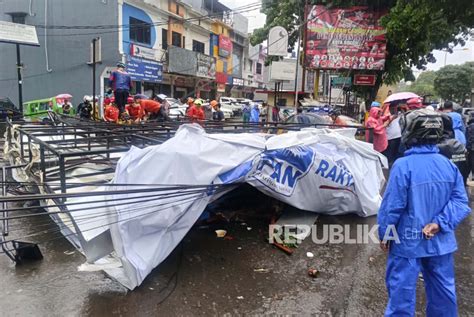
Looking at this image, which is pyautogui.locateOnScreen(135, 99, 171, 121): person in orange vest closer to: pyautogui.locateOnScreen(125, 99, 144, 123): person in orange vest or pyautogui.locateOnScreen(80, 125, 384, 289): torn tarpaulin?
pyautogui.locateOnScreen(125, 99, 144, 123): person in orange vest

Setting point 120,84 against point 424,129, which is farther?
point 120,84

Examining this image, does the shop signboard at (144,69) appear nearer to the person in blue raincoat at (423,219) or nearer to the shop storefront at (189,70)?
the shop storefront at (189,70)

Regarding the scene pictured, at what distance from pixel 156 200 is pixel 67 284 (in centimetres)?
110

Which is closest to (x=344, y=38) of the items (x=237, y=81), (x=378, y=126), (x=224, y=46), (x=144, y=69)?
(x=378, y=126)

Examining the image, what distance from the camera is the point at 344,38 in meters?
16.7

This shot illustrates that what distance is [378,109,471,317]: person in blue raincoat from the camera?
255 centimetres

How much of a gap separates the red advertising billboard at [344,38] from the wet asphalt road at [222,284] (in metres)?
13.3

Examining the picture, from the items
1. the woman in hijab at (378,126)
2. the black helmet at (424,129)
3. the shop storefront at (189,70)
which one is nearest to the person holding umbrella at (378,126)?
the woman in hijab at (378,126)

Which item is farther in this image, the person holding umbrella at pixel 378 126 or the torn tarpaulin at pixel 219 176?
the person holding umbrella at pixel 378 126

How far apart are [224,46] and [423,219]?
127ft

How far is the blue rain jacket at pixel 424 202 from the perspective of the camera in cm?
255

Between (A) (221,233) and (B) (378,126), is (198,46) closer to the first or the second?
(B) (378,126)

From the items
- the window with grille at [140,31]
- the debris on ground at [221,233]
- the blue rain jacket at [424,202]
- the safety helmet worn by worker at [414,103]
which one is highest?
the window with grille at [140,31]

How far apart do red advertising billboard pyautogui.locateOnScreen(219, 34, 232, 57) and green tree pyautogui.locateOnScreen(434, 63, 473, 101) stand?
126 ft
